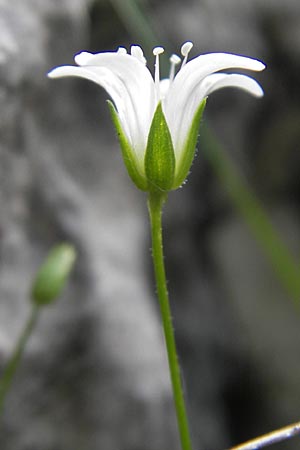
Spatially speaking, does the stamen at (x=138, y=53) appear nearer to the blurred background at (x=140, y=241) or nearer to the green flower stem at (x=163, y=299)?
the green flower stem at (x=163, y=299)

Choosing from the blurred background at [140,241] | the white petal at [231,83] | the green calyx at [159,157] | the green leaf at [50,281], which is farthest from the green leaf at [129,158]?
the blurred background at [140,241]

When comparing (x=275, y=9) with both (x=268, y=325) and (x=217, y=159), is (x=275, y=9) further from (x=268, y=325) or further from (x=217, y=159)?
(x=268, y=325)

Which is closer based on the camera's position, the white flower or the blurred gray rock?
the white flower

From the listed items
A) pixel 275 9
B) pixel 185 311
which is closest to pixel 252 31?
pixel 275 9

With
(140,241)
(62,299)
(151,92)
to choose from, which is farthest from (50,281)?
(140,241)

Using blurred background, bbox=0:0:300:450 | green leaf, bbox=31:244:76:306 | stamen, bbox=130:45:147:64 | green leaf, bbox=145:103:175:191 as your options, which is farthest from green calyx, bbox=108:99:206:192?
blurred background, bbox=0:0:300:450

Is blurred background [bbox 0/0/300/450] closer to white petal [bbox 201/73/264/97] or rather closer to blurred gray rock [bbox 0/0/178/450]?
blurred gray rock [bbox 0/0/178/450]

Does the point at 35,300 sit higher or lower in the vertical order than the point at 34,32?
lower
